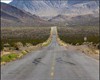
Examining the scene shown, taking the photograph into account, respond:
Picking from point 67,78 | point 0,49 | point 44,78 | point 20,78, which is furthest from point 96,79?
point 0,49

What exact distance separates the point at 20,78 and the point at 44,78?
1.27 m

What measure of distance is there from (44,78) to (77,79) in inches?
71.3

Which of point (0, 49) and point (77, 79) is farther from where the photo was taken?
point (0, 49)

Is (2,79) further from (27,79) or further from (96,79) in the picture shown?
(96,79)

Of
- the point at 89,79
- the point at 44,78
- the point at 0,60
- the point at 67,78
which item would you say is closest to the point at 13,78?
the point at 44,78

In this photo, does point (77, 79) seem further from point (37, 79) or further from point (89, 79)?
point (37, 79)

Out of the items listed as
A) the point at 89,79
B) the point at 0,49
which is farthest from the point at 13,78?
the point at 0,49

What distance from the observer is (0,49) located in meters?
44.9

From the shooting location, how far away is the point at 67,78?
17.6 metres

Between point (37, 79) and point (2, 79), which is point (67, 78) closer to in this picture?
point (37, 79)

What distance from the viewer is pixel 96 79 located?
17078mm

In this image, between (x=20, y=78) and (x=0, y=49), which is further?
(x=0, y=49)

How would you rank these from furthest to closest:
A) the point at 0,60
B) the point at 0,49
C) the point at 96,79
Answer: the point at 0,49
the point at 0,60
the point at 96,79

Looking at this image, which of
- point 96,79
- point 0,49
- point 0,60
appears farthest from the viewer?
point 0,49
